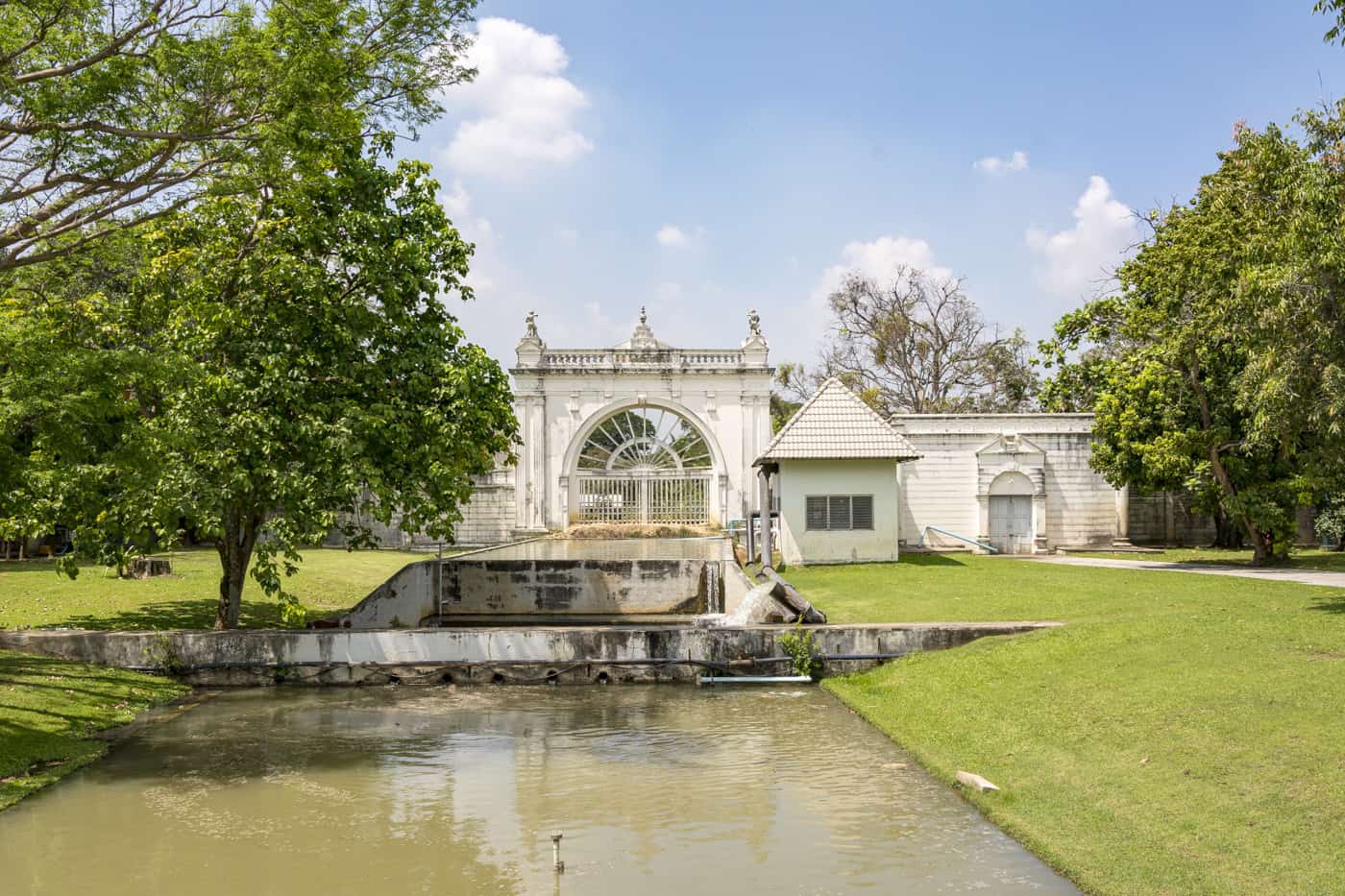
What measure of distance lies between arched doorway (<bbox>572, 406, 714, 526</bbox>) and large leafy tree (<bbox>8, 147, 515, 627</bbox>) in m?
22.6

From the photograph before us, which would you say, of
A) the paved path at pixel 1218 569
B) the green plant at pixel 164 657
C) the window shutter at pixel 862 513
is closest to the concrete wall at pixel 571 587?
the window shutter at pixel 862 513

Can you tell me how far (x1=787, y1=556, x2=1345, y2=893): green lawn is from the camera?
5.79 meters

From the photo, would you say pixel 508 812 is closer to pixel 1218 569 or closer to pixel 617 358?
pixel 1218 569

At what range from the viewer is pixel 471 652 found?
42.5ft

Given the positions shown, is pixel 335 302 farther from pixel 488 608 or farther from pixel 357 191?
pixel 488 608

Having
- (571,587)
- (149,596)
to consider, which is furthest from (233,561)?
(571,587)

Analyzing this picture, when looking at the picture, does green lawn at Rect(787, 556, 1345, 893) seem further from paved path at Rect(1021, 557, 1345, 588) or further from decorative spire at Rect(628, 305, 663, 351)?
decorative spire at Rect(628, 305, 663, 351)

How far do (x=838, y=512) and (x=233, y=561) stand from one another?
1295 cm

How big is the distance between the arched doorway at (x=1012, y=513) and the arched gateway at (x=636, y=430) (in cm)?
1093

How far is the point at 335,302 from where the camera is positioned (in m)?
13.9

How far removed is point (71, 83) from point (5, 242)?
1.60 m

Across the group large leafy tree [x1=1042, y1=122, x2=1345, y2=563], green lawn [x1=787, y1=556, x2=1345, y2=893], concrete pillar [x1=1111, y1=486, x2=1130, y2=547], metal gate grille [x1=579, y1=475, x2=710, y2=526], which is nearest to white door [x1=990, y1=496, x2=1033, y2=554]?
concrete pillar [x1=1111, y1=486, x2=1130, y2=547]

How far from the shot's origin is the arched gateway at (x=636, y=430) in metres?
37.0

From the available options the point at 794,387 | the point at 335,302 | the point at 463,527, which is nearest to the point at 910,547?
the point at 463,527
